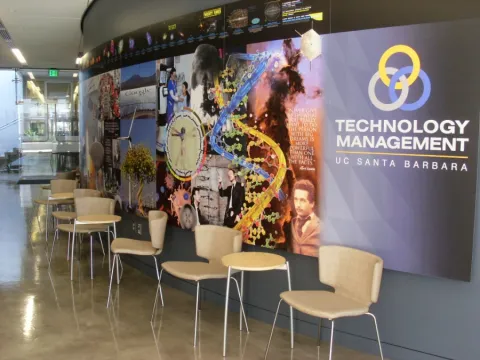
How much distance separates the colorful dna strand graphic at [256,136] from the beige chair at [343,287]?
81cm

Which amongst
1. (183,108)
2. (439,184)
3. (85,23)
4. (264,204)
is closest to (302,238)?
(264,204)

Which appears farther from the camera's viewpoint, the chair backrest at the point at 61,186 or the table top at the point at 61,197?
the chair backrest at the point at 61,186

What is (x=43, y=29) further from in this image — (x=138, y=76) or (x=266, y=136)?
(x=266, y=136)

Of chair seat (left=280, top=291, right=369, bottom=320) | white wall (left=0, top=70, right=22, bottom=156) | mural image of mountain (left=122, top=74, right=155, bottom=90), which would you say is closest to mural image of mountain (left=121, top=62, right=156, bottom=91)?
mural image of mountain (left=122, top=74, right=155, bottom=90)

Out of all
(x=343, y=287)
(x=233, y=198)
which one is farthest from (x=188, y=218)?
(x=343, y=287)

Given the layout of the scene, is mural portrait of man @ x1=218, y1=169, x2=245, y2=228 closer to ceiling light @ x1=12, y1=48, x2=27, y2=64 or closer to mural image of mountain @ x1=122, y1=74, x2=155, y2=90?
mural image of mountain @ x1=122, y1=74, x2=155, y2=90

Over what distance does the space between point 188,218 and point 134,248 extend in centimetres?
66

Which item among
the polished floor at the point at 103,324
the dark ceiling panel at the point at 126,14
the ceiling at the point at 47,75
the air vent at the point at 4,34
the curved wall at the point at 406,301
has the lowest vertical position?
the polished floor at the point at 103,324

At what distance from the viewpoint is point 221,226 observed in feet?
17.1

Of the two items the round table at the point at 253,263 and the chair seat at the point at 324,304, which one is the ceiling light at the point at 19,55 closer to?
the round table at the point at 253,263

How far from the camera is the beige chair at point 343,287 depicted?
3.68 meters

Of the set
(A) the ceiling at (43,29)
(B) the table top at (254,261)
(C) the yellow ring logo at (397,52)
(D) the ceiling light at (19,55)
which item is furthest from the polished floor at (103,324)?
(D) the ceiling light at (19,55)

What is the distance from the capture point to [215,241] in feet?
16.4

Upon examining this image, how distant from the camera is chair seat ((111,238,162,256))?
5.49 meters
